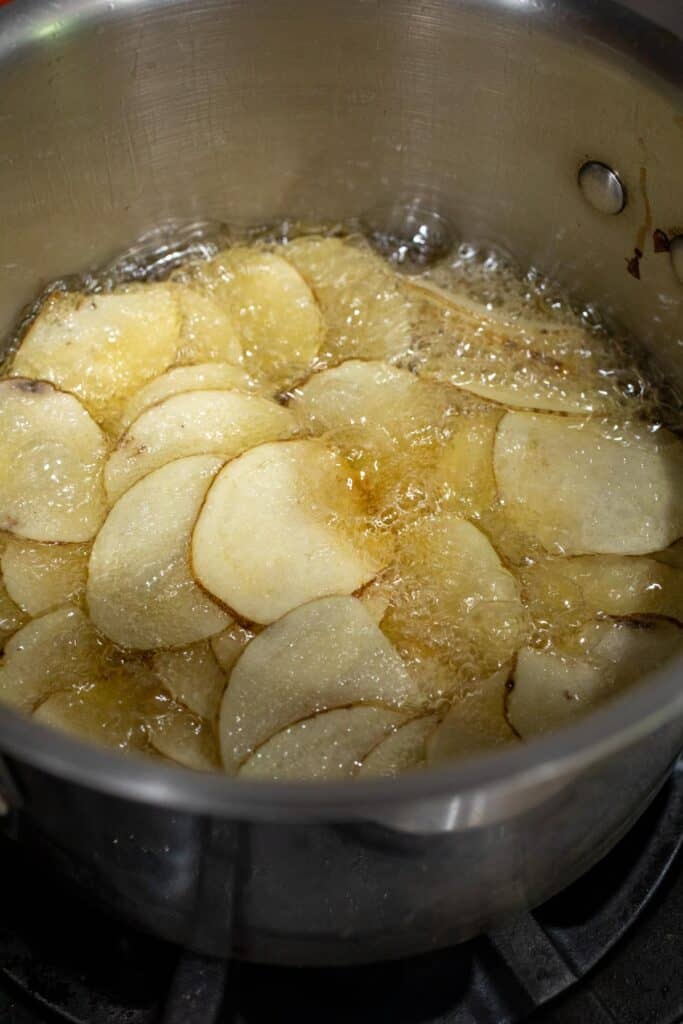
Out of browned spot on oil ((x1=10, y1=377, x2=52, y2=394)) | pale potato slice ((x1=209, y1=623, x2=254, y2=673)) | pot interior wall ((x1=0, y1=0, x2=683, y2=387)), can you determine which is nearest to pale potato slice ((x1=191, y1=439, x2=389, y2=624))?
pale potato slice ((x1=209, y1=623, x2=254, y2=673))

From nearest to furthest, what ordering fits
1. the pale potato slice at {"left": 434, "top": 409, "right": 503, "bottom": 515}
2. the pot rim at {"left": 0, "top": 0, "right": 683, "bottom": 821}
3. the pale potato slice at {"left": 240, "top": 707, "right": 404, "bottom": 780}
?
the pot rim at {"left": 0, "top": 0, "right": 683, "bottom": 821} → the pale potato slice at {"left": 240, "top": 707, "right": 404, "bottom": 780} → the pale potato slice at {"left": 434, "top": 409, "right": 503, "bottom": 515}

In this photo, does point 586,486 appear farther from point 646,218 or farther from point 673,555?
point 646,218

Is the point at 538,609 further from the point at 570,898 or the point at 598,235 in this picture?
the point at 598,235

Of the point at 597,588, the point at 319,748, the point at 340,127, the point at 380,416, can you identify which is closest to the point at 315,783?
the point at 319,748

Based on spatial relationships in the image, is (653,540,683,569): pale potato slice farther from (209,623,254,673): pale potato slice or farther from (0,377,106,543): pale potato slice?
(0,377,106,543): pale potato slice

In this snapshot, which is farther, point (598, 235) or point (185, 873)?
point (598, 235)

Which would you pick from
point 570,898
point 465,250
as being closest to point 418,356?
point 465,250

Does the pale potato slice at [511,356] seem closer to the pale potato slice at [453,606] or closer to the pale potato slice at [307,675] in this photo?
the pale potato slice at [453,606]
